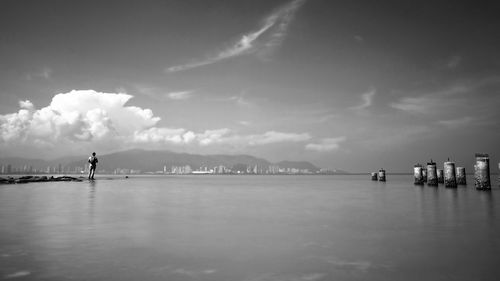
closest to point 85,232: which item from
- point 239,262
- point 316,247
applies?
point 239,262

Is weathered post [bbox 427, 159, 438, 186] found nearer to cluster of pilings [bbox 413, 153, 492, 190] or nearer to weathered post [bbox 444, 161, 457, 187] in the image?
cluster of pilings [bbox 413, 153, 492, 190]

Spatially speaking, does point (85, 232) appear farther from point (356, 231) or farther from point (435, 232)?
point (435, 232)

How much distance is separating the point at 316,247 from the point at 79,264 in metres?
4.82

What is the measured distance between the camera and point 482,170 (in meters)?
30.7

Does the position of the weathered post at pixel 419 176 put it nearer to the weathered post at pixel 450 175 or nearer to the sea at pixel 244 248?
the weathered post at pixel 450 175

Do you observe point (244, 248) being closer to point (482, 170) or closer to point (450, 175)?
point (482, 170)

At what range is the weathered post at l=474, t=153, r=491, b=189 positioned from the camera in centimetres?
2912

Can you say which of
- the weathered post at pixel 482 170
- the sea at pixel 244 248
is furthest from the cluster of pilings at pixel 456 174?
the sea at pixel 244 248

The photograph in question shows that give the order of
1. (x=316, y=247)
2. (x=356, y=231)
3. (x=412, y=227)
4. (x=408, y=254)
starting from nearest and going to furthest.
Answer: (x=408, y=254) < (x=316, y=247) < (x=356, y=231) < (x=412, y=227)

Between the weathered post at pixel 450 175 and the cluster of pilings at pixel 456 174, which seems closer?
the cluster of pilings at pixel 456 174

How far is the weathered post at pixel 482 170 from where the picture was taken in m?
29.1

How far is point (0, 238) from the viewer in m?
7.95

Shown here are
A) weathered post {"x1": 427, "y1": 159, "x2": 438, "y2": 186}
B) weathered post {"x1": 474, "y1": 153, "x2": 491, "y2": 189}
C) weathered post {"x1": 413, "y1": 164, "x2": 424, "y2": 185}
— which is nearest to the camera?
weathered post {"x1": 474, "y1": 153, "x2": 491, "y2": 189}

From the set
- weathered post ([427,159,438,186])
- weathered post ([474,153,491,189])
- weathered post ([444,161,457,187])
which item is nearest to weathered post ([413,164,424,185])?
weathered post ([427,159,438,186])
